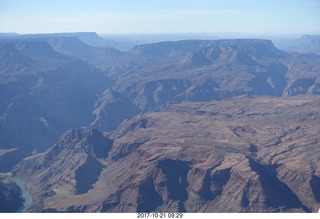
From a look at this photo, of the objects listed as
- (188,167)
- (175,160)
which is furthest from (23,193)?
(188,167)

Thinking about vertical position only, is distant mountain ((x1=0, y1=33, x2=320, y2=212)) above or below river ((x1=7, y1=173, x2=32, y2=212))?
above

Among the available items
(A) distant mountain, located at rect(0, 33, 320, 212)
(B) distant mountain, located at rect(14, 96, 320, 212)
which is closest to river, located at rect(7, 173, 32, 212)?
(A) distant mountain, located at rect(0, 33, 320, 212)

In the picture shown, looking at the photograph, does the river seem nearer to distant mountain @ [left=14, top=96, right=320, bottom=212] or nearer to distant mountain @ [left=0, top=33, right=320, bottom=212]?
distant mountain @ [left=0, top=33, right=320, bottom=212]

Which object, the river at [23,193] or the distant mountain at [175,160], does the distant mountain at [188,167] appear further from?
the river at [23,193]

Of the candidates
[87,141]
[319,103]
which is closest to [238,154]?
[87,141]

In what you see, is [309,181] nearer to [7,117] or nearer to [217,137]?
[217,137]

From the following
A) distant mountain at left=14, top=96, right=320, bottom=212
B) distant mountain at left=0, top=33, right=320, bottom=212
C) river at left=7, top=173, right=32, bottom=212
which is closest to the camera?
distant mountain at left=14, top=96, right=320, bottom=212

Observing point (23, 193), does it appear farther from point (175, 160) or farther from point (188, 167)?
point (188, 167)
